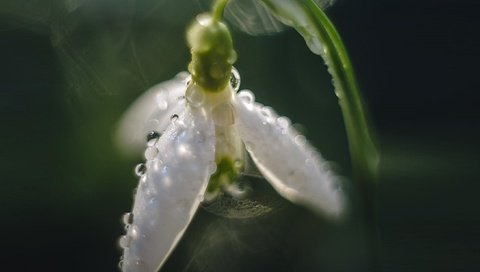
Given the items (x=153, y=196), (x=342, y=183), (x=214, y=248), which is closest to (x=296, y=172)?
(x=342, y=183)

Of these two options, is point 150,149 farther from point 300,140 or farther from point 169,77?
point 169,77

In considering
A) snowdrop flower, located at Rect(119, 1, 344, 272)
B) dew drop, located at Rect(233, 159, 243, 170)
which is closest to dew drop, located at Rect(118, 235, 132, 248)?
snowdrop flower, located at Rect(119, 1, 344, 272)

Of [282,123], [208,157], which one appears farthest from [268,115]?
[208,157]

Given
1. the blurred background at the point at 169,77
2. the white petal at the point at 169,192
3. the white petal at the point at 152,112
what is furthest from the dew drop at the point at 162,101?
the blurred background at the point at 169,77

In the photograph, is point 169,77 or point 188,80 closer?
point 188,80

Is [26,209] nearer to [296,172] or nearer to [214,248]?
[214,248]
